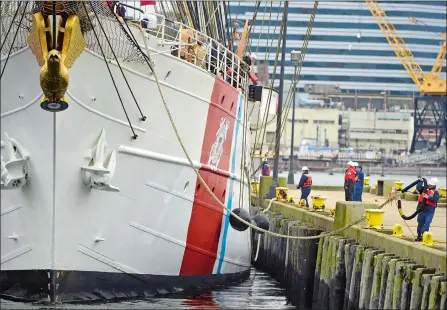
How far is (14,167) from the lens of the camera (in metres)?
13.3

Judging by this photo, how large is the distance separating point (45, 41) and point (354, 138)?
258ft

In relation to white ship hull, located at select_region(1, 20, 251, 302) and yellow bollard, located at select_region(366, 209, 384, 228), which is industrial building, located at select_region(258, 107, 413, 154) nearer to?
white ship hull, located at select_region(1, 20, 251, 302)

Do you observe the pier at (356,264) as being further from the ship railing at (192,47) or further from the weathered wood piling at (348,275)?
the ship railing at (192,47)

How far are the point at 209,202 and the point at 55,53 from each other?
4.71 m

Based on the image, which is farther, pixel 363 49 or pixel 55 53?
pixel 363 49

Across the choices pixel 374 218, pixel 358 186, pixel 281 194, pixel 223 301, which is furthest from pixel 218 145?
pixel 281 194

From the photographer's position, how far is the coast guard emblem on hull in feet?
52.2

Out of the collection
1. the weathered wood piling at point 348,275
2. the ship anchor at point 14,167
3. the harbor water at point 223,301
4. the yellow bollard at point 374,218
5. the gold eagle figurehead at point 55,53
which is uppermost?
the gold eagle figurehead at point 55,53

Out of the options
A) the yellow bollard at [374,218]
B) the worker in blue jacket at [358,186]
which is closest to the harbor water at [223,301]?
the worker in blue jacket at [358,186]

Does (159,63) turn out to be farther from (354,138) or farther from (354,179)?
(354,138)

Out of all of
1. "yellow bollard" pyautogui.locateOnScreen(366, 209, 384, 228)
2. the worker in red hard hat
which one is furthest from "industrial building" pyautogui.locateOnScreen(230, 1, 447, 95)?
"yellow bollard" pyautogui.locateOnScreen(366, 209, 384, 228)

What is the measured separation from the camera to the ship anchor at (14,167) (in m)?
13.2

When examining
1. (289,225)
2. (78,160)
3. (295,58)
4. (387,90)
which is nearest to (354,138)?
(387,90)

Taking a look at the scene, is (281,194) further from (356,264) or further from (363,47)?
(363,47)
